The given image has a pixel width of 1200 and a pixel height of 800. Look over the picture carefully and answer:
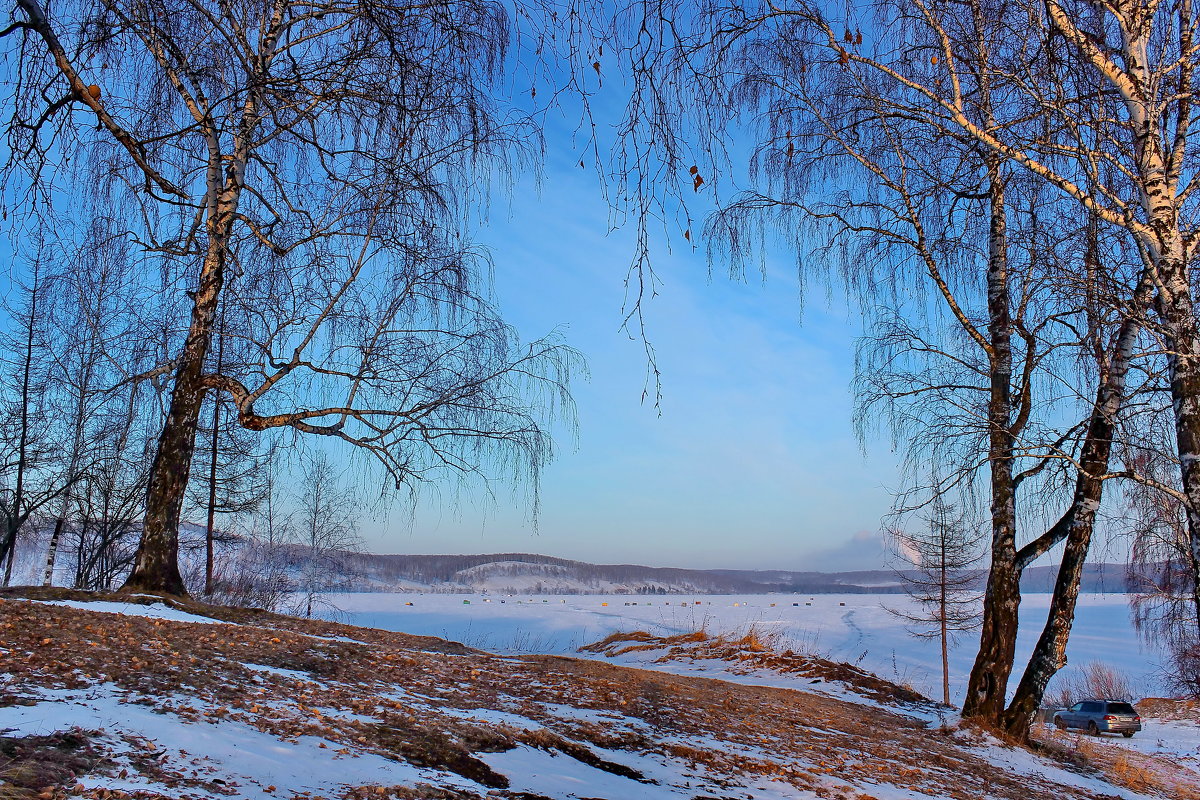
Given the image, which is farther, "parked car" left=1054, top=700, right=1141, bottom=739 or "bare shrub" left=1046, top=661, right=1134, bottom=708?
"bare shrub" left=1046, top=661, right=1134, bottom=708

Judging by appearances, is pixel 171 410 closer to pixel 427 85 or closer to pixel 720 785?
pixel 427 85

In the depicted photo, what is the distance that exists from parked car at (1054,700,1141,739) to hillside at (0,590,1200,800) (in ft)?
51.3

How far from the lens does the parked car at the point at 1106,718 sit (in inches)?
843

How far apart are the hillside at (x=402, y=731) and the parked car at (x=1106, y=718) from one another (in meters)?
15.6

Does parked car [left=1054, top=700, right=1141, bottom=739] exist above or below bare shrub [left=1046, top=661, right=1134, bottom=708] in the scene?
above

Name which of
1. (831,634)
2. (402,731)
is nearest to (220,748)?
(402,731)

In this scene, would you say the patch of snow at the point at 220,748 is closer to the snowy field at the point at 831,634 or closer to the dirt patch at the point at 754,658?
the dirt patch at the point at 754,658

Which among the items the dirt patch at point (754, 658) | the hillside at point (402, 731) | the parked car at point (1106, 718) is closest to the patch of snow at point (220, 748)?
the hillside at point (402, 731)

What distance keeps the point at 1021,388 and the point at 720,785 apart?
22.7 feet

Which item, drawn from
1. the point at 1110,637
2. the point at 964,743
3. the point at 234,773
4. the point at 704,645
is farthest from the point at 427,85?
the point at 1110,637

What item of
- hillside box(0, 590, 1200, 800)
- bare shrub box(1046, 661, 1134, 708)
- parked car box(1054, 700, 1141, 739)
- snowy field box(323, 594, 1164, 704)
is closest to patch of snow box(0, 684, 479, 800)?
hillside box(0, 590, 1200, 800)

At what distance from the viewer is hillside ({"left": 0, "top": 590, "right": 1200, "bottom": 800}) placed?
9.91ft

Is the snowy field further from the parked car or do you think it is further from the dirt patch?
the dirt patch

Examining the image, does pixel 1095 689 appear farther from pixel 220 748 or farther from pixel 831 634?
pixel 220 748
